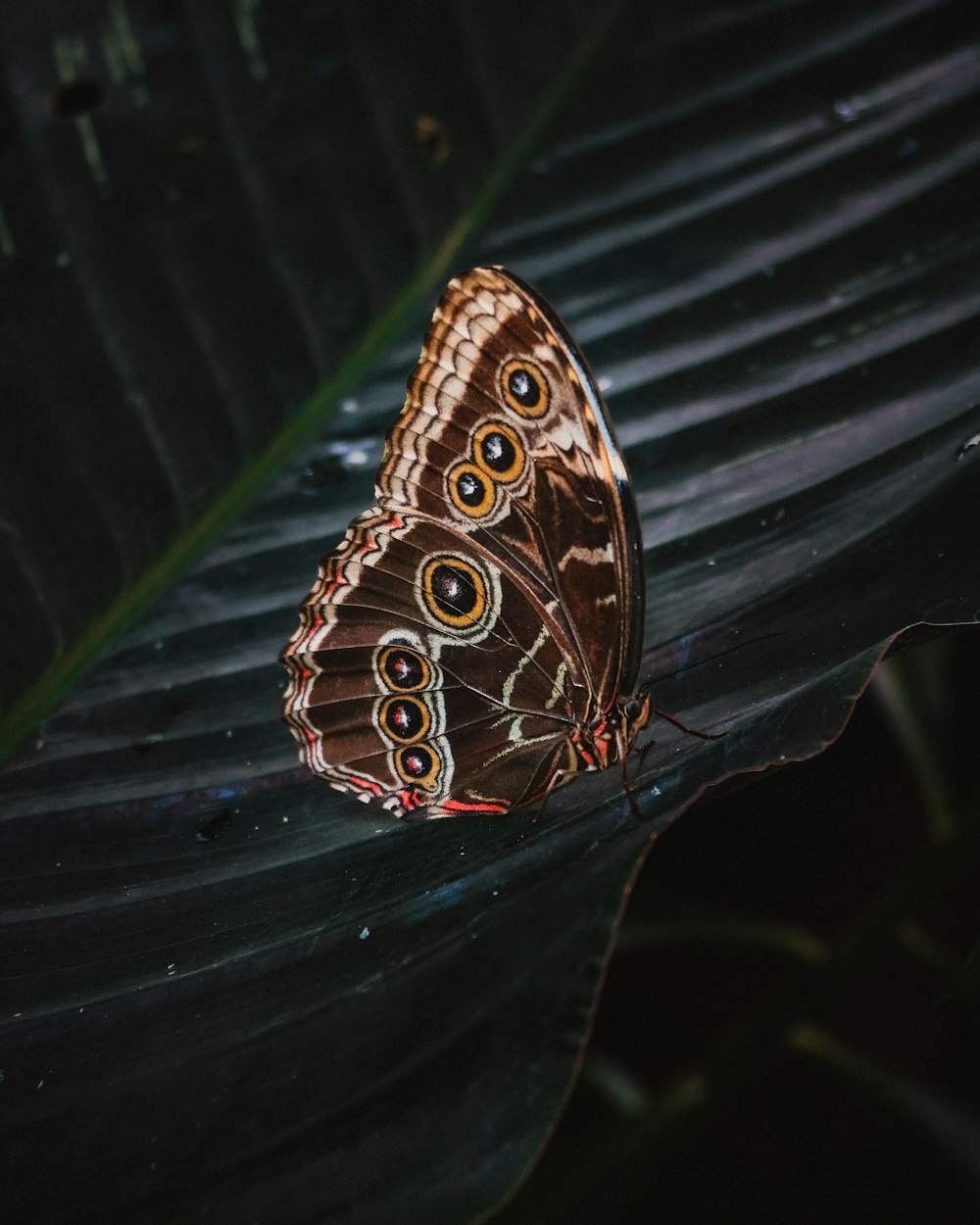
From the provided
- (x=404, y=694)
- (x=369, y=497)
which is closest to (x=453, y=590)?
(x=404, y=694)

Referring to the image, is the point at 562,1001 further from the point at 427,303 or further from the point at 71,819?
the point at 427,303

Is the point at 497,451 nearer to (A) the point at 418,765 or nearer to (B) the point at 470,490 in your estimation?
(B) the point at 470,490

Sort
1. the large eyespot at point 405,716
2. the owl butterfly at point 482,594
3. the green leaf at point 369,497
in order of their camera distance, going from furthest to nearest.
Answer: the large eyespot at point 405,716 < the owl butterfly at point 482,594 < the green leaf at point 369,497

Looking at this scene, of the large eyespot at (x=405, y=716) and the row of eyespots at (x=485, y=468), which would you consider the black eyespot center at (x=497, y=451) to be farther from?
the large eyespot at (x=405, y=716)

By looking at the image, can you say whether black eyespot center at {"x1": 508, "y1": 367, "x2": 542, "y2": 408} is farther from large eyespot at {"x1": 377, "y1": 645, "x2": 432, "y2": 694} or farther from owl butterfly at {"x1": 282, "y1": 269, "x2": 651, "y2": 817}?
large eyespot at {"x1": 377, "y1": 645, "x2": 432, "y2": 694}

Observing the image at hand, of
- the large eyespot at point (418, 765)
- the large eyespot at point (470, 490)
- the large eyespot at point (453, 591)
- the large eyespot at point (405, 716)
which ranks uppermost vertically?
the large eyespot at point (470, 490)

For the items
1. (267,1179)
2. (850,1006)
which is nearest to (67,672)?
(267,1179)

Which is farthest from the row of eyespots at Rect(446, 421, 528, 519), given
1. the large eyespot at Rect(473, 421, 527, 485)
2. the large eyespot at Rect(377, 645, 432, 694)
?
the large eyespot at Rect(377, 645, 432, 694)

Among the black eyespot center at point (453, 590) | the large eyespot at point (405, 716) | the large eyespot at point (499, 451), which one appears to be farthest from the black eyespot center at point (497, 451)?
the large eyespot at point (405, 716)
